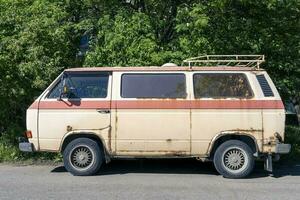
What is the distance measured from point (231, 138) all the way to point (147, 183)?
1877 mm

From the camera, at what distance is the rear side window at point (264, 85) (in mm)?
10530

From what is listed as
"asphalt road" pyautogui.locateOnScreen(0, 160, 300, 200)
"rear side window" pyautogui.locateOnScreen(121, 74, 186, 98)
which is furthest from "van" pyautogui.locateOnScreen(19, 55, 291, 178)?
"asphalt road" pyautogui.locateOnScreen(0, 160, 300, 200)

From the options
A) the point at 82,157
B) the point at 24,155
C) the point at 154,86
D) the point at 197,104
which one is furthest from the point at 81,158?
the point at 24,155

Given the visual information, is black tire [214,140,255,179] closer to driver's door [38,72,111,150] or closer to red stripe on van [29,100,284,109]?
red stripe on van [29,100,284,109]

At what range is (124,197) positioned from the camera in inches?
343

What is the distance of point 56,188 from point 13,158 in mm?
3482

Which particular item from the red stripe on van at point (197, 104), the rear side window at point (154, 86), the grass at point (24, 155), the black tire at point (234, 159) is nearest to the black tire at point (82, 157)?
the red stripe on van at point (197, 104)

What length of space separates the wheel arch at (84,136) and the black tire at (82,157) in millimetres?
77

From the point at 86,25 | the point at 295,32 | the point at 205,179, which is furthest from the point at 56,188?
the point at 295,32

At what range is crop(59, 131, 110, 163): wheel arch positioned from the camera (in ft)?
34.8

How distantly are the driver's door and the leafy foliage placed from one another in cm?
246

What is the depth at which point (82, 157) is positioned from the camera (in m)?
10.7

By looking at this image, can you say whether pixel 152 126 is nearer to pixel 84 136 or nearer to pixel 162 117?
pixel 162 117

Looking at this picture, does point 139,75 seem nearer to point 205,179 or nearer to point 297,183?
point 205,179
